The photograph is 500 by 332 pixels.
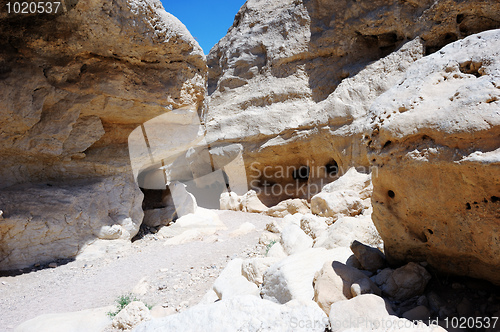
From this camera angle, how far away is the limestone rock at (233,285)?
272cm

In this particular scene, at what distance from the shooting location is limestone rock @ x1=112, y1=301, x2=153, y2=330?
9.20 ft

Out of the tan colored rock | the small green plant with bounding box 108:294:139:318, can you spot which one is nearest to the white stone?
the small green plant with bounding box 108:294:139:318

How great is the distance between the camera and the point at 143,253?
5207 millimetres

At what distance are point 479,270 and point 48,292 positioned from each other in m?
4.54

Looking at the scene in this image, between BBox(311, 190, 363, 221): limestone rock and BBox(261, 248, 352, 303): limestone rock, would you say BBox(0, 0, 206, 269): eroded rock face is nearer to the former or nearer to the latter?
BBox(311, 190, 363, 221): limestone rock

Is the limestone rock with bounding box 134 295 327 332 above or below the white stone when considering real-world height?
above

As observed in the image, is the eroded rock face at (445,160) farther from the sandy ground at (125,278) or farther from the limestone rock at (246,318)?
the sandy ground at (125,278)

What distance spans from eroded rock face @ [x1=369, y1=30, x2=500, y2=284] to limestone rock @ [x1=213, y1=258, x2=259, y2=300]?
123cm

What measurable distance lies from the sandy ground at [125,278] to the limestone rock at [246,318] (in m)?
1.26

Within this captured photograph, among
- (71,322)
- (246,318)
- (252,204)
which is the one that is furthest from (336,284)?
(252,204)

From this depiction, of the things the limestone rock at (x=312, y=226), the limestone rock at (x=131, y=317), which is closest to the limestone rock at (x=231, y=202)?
the limestone rock at (x=312, y=226)

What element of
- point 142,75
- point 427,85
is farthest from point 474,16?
point 142,75

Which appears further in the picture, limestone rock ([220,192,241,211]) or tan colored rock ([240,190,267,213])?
limestone rock ([220,192,241,211])

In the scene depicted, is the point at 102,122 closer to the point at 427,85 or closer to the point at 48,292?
the point at 48,292
